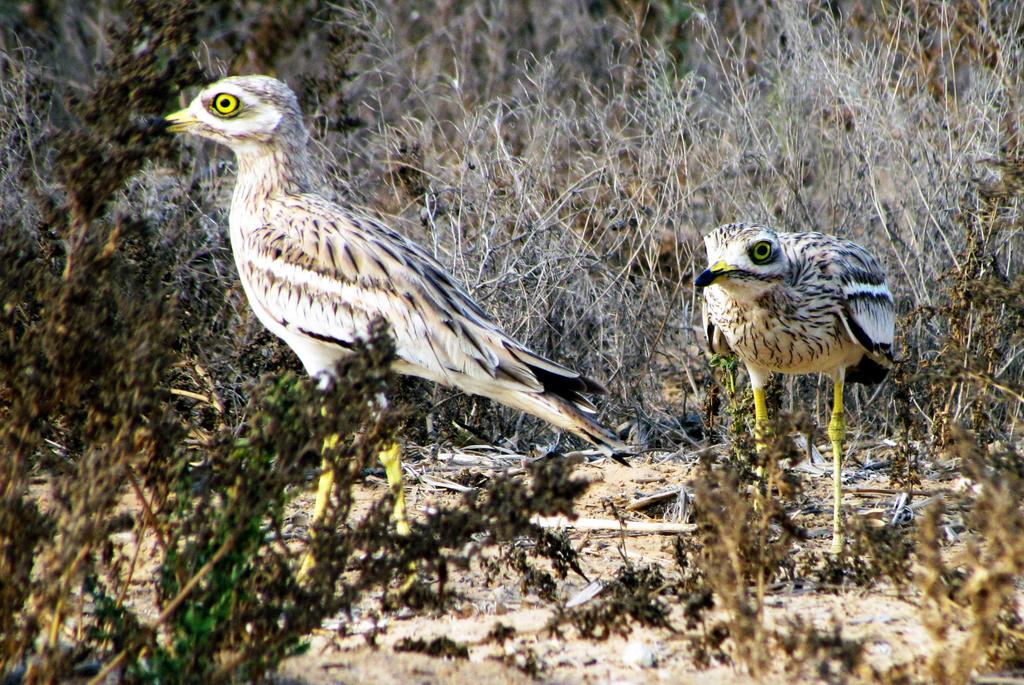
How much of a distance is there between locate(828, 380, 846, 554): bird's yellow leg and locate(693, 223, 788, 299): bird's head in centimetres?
71

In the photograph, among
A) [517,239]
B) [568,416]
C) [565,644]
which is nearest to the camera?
[565,644]

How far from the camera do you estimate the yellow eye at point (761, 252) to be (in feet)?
15.1

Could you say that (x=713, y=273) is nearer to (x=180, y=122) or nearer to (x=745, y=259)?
(x=745, y=259)

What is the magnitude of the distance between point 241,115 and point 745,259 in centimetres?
200

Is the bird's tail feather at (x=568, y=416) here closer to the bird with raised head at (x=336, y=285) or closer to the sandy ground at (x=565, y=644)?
the bird with raised head at (x=336, y=285)

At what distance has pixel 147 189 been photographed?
19.8ft

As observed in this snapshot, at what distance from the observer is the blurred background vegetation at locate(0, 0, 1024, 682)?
113 inches

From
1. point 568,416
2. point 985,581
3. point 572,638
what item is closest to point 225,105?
point 568,416

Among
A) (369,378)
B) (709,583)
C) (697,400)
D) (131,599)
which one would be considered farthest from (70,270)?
(697,400)

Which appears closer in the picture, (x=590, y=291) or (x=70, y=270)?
(x=70, y=270)

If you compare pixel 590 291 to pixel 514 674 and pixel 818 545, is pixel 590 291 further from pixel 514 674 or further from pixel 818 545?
pixel 514 674

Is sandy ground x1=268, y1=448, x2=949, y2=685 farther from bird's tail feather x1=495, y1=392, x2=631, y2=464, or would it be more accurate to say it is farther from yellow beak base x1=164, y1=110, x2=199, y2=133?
yellow beak base x1=164, y1=110, x2=199, y2=133

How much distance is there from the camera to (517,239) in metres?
5.74

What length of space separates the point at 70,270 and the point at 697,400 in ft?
12.6
